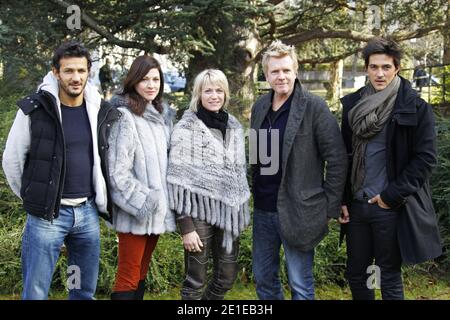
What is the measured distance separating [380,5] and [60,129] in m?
6.70

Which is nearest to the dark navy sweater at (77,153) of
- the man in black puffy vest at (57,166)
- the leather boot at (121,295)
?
the man in black puffy vest at (57,166)

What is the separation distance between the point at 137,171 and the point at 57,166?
20.5 inches

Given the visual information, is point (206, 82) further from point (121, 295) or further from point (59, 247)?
point (121, 295)

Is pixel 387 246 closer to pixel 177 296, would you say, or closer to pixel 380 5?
pixel 177 296

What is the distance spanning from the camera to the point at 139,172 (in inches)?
134

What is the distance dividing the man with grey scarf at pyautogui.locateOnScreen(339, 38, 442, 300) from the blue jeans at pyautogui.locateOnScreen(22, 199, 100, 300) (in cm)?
162

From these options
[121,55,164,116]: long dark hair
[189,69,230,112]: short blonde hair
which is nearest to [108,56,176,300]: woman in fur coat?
[121,55,164,116]: long dark hair

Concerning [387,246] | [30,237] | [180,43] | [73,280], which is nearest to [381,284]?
[387,246]

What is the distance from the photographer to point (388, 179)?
3.32 m

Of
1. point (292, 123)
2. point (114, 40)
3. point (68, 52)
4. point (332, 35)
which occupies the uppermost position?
point (332, 35)

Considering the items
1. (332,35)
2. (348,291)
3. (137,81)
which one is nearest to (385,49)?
(137,81)

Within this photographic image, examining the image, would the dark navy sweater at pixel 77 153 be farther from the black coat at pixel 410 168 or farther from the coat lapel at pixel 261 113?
the black coat at pixel 410 168

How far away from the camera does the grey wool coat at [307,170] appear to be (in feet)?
11.3

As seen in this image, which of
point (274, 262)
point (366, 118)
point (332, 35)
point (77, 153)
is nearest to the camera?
point (77, 153)
